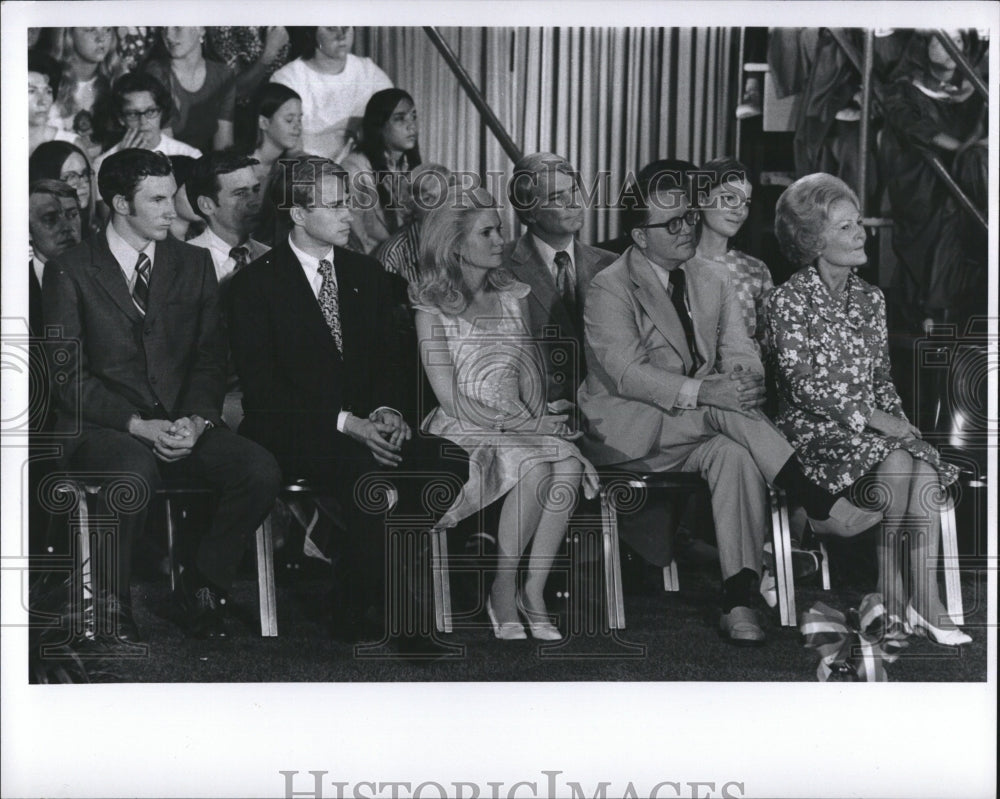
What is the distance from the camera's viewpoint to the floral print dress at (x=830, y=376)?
652cm

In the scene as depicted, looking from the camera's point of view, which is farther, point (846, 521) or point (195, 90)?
point (846, 521)

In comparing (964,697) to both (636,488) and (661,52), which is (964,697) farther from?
(661,52)

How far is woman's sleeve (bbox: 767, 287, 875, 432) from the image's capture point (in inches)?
257

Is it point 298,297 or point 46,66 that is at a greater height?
point 46,66

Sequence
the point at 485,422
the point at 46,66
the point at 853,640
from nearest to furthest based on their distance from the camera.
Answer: the point at 46,66 → the point at 485,422 → the point at 853,640

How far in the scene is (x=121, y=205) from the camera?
21.0 ft

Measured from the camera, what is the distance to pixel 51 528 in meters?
6.45

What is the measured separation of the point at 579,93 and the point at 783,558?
6.52 feet

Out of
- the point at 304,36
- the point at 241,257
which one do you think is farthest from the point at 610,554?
the point at 304,36

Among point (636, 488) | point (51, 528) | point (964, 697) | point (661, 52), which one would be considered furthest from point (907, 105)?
point (51, 528)

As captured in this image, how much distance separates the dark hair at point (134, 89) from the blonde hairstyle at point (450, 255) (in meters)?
1.12

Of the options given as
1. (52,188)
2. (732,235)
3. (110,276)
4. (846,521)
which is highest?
(52,188)

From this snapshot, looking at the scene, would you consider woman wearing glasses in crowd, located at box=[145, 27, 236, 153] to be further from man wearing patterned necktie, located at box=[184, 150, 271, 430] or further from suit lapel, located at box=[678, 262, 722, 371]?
suit lapel, located at box=[678, 262, 722, 371]

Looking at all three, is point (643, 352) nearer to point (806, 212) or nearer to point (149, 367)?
point (806, 212)
